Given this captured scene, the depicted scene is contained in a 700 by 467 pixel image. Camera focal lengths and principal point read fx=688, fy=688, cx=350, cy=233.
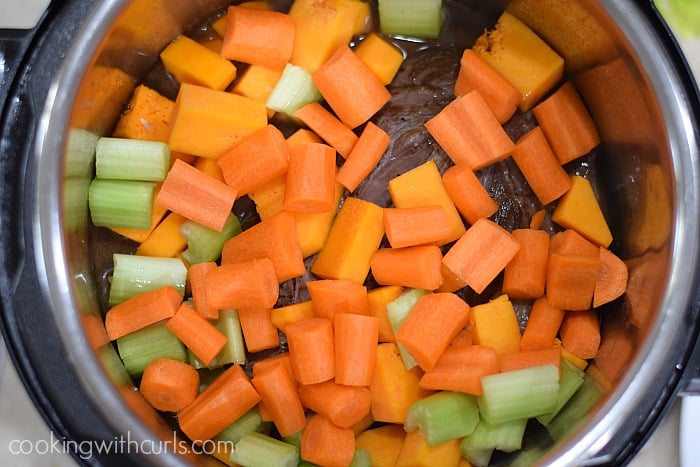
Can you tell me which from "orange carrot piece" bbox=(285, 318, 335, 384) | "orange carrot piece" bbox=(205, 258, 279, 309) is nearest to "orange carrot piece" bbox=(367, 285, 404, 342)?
"orange carrot piece" bbox=(285, 318, 335, 384)

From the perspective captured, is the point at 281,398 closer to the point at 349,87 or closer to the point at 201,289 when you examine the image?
the point at 201,289

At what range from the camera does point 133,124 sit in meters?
1.55

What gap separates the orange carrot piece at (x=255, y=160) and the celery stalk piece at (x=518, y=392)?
0.63 meters

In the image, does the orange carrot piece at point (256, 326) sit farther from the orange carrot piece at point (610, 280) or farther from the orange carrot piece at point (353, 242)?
the orange carrot piece at point (610, 280)

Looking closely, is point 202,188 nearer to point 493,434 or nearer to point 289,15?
point 289,15

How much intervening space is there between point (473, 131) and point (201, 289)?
695 mm

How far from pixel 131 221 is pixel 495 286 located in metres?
0.82

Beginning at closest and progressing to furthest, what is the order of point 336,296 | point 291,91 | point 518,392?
1. point 518,392
2. point 336,296
3. point 291,91

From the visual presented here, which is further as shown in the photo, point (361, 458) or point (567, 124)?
point (567, 124)

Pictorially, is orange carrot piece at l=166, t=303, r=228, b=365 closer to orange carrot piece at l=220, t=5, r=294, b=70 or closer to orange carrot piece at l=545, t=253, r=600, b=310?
orange carrot piece at l=220, t=5, r=294, b=70

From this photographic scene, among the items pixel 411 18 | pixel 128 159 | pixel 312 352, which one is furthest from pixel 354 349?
pixel 411 18

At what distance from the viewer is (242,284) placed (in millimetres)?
1436

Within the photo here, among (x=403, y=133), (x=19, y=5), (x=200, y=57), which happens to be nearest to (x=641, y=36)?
(x=403, y=133)

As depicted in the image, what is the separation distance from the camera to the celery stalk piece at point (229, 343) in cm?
150
